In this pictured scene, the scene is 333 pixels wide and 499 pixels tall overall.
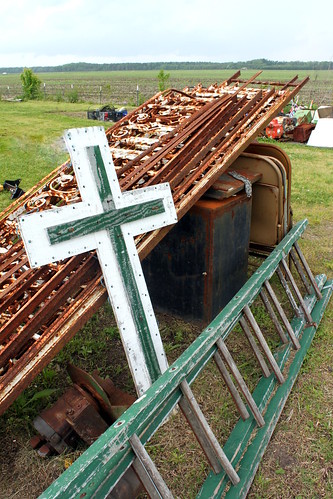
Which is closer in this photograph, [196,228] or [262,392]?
[262,392]

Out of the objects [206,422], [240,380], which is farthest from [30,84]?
[206,422]

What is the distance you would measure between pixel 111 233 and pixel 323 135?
13002 millimetres

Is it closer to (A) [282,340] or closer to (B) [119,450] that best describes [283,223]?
(A) [282,340]

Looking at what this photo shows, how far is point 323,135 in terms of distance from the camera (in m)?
14.1

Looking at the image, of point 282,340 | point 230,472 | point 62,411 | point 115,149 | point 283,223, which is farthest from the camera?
point 283,223

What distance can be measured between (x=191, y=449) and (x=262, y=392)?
0.69 metres

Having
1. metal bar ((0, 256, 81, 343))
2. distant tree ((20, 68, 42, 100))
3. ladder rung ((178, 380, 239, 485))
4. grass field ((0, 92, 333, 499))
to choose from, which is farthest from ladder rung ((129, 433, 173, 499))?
distant tree ((20, 68, 42, 100))

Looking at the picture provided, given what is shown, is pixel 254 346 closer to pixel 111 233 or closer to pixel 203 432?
pixel 203 432

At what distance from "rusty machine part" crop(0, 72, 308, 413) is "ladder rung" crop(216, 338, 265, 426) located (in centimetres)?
86

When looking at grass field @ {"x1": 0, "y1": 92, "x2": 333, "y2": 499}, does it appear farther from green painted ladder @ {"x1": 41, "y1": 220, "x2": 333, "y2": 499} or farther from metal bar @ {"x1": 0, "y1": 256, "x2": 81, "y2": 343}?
metal bar @ {"x1": 0, "y1": 256, "x2": 81, "y2": 343}

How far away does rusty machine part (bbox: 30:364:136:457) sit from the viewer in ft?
9.41

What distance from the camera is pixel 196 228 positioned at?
13.1 ft

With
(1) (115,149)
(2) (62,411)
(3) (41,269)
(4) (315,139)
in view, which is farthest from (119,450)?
(4) (315,139)

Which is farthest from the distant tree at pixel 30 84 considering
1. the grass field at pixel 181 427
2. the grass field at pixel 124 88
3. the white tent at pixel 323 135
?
the grass field at pixel 181 427
